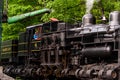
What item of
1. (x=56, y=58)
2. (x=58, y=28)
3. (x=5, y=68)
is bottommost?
(x=5, y=68)

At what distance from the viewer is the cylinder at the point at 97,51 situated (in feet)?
44.8

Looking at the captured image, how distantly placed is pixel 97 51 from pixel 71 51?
8.38ft

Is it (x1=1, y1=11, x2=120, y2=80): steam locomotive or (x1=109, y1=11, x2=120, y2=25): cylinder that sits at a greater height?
(x1=109, y1=11, x2=120, y2=25): cylinder

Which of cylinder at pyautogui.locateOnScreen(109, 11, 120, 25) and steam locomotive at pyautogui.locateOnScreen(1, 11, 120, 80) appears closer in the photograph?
steam locomotive at pyautogui.locateOnScreen(1, 11, 120, 80)

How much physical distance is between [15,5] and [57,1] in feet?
25.3

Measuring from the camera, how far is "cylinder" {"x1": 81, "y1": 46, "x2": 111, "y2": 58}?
13.7 metres

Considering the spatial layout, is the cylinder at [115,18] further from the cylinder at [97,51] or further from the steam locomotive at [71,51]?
the cylinder at [97,51]

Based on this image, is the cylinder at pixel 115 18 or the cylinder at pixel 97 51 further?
the cylinder at pixel 115 18

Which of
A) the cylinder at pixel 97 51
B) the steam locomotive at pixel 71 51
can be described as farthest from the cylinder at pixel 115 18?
the cylinder at pixel 97 51

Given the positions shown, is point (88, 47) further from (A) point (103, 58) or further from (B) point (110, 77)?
(B) point (110, 77)

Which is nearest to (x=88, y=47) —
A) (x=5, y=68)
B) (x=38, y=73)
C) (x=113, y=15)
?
(x=113, y=15)

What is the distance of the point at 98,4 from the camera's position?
2044 cm

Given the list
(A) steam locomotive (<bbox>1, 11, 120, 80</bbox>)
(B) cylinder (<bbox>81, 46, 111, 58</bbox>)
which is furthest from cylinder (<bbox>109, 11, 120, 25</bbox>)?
(B) cylinder (<bbox>81, 46, 111, 58</bbox>)

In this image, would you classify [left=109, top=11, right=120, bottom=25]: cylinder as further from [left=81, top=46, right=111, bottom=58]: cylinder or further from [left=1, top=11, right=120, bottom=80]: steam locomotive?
[left=81, top=46, right=111, bottom=58]: cylinder
